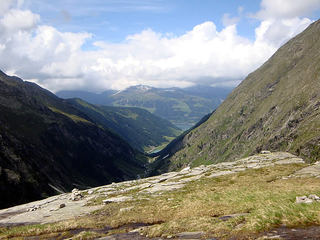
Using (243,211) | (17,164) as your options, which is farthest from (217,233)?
(17,164)

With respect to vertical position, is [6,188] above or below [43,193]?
above

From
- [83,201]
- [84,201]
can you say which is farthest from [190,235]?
[83,201]

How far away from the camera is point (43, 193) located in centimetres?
15712

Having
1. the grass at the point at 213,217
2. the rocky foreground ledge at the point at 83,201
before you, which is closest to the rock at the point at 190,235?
the grass at the point at 213,217

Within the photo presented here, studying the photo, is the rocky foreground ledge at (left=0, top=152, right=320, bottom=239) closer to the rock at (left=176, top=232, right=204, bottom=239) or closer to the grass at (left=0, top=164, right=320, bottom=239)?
the grass at (left=0, top=164, right=320, bottom=239)

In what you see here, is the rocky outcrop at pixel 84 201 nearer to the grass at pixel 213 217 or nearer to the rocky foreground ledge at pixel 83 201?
the rocky foreground ledge at pixel 83 201

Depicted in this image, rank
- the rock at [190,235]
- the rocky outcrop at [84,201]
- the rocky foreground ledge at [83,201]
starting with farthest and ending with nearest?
1. the rocky outcrop at [84,201]
2. the rocky foreground ledge at [83,201]
3. the rock at [190,235]

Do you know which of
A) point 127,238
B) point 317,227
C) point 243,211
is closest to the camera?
point 317,227

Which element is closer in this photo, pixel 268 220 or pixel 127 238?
pixel 268 220

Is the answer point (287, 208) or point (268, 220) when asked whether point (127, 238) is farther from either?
point (287, 208)

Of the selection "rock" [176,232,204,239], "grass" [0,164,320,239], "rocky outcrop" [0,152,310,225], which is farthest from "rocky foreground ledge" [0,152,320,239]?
"rock" [176,232,204,239]

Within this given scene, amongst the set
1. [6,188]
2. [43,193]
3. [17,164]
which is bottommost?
[43,193]

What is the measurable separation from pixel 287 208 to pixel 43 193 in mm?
163999

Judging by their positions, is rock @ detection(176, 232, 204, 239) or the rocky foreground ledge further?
the rocky foreground ledge
